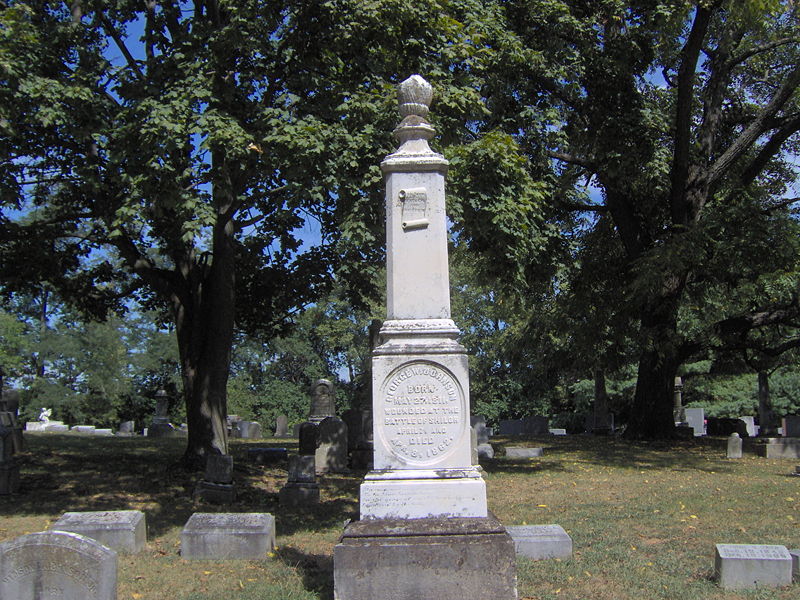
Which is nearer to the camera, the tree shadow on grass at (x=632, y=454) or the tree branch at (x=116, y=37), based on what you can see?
the tree branch at (x=116, y=37)

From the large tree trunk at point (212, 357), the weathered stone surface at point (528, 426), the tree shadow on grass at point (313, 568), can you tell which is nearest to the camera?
the tree shadow on grass at point (313, 568)

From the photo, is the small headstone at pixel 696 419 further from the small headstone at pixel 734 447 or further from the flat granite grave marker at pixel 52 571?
the flat granite grave marker at pixel 52 571

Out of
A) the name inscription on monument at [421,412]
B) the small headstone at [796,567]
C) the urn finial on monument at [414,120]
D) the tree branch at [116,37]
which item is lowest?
the small headstone at [796,567]

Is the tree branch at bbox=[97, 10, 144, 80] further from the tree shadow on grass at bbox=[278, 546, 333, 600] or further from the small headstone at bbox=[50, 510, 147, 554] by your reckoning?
the tree shadow on grass at bbox=[278, 546, 333, 600]

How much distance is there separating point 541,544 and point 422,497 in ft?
6.67

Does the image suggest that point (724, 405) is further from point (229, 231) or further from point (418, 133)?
point (418, 133)

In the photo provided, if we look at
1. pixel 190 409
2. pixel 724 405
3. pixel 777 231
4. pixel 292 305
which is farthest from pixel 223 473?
pixel 724 405

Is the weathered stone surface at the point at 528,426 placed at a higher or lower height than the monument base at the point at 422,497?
lower

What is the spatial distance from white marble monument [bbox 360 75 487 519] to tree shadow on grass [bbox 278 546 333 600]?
1.02m

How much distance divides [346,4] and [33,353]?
3957cm

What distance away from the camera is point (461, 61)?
12.1 metres

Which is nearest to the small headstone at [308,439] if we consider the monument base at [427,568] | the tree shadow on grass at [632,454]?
the tree shadow on grass at [632,454]

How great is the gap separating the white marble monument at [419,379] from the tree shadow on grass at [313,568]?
1.02 metres

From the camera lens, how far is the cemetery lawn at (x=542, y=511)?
7.09 m
